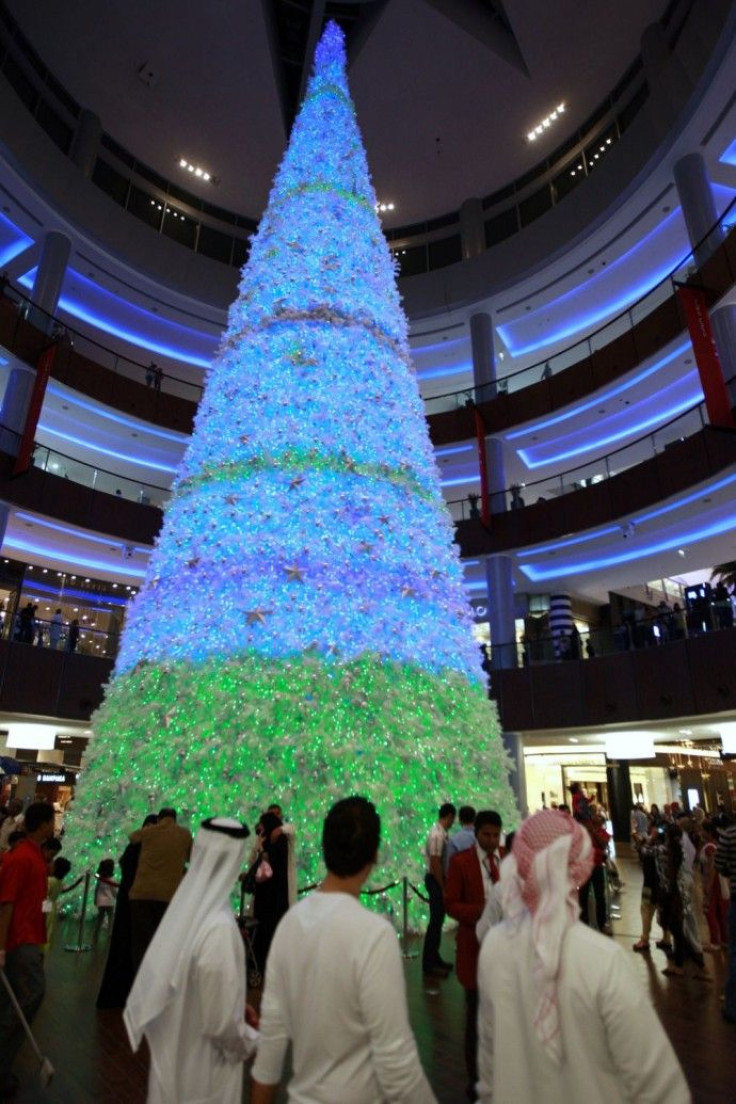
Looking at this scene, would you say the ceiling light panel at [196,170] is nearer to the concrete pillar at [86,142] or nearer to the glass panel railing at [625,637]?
the concrete pillar at [86,142]

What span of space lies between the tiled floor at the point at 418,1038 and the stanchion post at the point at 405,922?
324 mm

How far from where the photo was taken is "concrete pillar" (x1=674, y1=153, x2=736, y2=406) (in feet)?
46.0

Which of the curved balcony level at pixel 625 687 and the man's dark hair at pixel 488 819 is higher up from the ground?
the curved balcony level at pixel 625 687

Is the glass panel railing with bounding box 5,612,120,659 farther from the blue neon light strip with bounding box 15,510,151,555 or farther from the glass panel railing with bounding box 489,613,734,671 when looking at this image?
the glass panel railing with bounding box 489,613,734,671

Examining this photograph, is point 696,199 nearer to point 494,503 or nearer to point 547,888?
Result: point 494,503

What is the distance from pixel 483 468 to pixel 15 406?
1234cm

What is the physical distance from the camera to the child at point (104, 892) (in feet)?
18.7

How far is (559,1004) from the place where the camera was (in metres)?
1.43

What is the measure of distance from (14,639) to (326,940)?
563 inches

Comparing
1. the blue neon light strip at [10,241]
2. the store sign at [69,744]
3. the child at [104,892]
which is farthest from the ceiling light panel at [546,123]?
the child at [104,892]

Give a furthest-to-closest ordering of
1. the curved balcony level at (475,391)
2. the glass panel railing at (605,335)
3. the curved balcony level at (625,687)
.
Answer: the curved balcony level at (475,391) → the glass panel railing at (605,335) → the curved balcony level at (625,687)

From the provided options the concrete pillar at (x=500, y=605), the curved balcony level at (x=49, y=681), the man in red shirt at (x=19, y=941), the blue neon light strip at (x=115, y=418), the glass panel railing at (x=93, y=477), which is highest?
the blue neon light strip at (x=115, y=418)

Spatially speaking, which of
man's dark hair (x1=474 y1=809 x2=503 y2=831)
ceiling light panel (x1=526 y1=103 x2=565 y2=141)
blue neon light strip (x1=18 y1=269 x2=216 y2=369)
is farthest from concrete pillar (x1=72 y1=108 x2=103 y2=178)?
man's dark hair (x1=474 y1=809 x2=503 y2=831)

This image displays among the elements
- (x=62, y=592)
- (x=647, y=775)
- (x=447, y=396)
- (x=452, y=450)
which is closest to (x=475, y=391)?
(x=447, y=396)
